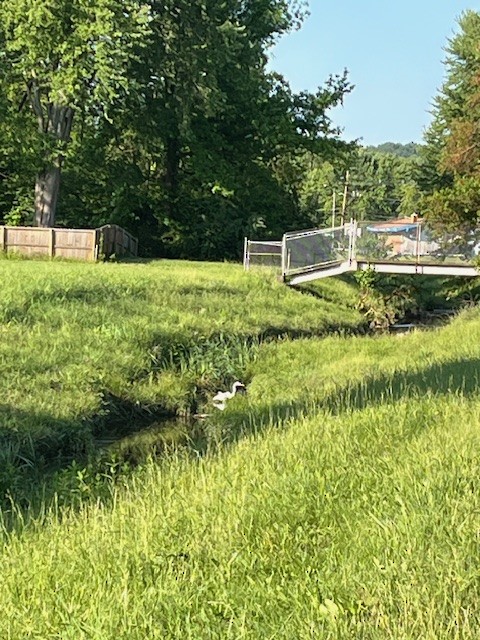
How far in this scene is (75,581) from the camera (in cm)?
386

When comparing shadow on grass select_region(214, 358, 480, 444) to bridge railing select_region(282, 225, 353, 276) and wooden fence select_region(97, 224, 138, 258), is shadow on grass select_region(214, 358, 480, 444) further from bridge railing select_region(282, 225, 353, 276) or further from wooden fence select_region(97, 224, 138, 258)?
wooden fence select_region(97, 224, 138, 258)

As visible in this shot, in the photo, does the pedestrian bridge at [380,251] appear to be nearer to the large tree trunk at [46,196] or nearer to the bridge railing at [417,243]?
the bridge railing at [417,243]

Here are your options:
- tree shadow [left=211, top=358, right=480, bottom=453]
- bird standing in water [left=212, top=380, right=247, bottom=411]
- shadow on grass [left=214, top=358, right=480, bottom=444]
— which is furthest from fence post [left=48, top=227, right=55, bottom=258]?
shadow on grass [left=214, top=358, right=480, bottom=444]

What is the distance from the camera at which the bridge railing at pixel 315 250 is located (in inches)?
941

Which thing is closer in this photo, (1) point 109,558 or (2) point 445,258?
(1) point 109,558

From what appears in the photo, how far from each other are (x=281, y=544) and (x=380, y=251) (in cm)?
2000

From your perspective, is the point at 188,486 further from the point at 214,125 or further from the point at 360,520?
the point at 214,125

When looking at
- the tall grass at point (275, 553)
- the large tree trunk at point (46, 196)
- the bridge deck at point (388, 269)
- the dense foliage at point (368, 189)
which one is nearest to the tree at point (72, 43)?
the large tree trunk at point (46, 196)

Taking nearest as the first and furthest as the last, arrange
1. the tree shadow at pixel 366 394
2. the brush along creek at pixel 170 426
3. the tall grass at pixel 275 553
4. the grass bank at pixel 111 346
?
the tall grass at pixel 275 553, the tree shadow at pixel 366 394, the brush along creek at pixel 170 426, the grass bank at pixel 111 346

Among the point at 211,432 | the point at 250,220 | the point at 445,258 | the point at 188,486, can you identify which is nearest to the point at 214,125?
the point at 250,220

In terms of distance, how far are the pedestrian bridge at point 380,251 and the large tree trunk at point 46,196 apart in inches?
410

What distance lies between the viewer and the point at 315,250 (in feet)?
80.3

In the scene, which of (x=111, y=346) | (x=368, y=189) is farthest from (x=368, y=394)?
(x=368, y=189)

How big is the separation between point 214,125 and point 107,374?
86.0 ft
